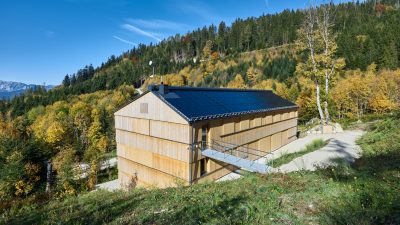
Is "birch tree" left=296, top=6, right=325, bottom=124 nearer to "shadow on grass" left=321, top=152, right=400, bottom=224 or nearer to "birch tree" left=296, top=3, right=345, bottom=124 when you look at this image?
"birch tree" left=296, top=3, right=345, bottom=124

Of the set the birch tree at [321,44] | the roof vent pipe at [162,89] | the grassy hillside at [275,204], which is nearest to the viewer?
the grassy hillside at [275,204]

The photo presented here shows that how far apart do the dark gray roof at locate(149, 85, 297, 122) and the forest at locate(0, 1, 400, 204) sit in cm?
558

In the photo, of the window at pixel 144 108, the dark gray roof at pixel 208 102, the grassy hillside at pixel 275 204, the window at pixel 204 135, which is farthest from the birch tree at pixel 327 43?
the grassy hillside at pixel 275 204

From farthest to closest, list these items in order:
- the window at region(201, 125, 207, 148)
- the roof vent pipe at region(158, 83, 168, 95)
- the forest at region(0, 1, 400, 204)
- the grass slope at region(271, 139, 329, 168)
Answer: the forest at region(0, 1, 400, 204), the roof vent pipe at region(158, 83, 168, 95), the grass slope at region(271, 139, 329, 168), the window at region(201, 125, 207, 148)

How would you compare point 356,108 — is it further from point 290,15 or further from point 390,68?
point 290,15

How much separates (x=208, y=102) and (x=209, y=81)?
260 feet

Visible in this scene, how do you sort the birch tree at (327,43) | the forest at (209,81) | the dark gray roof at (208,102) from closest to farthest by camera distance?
the dark gray roof at (208,102), the birch tree at (327,43), the forest at (209,81)

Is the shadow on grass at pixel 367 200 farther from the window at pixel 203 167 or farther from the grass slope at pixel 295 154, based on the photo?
the window at pixel 203 167

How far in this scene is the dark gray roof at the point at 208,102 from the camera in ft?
63.9

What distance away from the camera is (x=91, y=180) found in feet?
105

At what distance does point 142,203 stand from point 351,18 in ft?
443

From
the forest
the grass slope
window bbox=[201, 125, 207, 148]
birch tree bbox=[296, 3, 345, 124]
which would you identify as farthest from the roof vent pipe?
birch tree bbox=[296, 3, 345, 124]

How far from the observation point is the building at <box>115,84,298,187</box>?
19.1 metres

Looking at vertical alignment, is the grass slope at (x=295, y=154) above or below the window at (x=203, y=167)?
above
